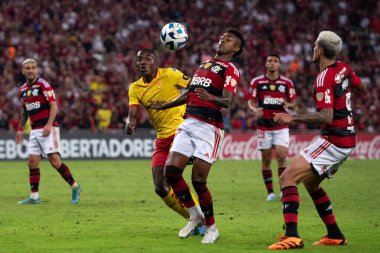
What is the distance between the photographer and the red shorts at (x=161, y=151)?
12156 millimetres

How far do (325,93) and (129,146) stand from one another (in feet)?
70.7

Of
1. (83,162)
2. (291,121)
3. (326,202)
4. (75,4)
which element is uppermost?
(75,4)

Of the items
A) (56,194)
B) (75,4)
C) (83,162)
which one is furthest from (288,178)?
(75,4)

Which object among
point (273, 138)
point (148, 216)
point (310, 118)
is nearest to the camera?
point (310, 118)

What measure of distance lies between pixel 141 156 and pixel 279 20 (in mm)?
13014

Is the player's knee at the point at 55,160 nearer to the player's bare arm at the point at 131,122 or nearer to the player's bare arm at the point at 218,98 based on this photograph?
the player's bare arm at the point at 131,122

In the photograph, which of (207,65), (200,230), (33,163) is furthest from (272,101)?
(207,65)

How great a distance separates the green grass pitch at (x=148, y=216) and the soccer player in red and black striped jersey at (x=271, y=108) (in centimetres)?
86

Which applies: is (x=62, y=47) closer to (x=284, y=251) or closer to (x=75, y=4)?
(x=75, y=4)

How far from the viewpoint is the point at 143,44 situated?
35.9 m

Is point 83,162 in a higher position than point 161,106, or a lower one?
lower

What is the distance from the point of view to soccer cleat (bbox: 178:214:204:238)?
11250 millimetres

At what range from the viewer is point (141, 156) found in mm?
31219

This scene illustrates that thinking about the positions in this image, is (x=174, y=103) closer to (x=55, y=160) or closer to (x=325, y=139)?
(x=325, y=139)
